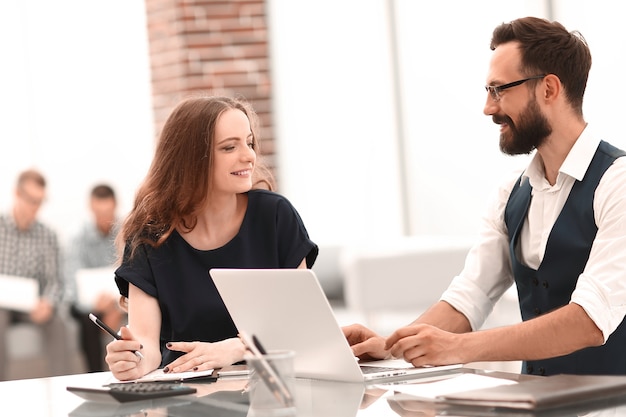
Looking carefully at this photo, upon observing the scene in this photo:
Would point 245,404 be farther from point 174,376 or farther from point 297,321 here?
point 174,376

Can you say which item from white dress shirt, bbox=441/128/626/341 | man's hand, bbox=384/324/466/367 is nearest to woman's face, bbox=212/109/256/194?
white dress shirt, bbox=441/128/626/341

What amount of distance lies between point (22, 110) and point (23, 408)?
5644 mm

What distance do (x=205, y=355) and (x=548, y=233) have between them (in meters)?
0.79

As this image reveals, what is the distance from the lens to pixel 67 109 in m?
7.33

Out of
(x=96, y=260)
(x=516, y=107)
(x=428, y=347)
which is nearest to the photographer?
(x=428, y=347)

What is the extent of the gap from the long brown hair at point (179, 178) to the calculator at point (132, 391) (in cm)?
64

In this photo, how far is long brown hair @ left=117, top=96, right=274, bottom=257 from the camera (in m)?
2.57

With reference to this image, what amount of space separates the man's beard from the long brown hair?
2.33 feet

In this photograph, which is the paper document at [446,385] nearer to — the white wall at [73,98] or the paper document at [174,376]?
the paper document at [174,376]

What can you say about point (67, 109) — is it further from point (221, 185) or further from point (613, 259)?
point (613, 259)

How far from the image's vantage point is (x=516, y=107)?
2.39m

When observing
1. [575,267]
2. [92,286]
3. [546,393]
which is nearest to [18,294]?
[92,286]

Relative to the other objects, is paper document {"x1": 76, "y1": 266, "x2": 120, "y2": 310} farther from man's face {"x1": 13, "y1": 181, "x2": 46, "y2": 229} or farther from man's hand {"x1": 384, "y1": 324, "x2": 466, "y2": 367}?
man's hand {"x1": 384, "y1": 324, "x2": 466, "y2": 367}

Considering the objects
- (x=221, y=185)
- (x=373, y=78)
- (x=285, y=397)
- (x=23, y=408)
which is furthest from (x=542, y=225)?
(x=373, y=78)
